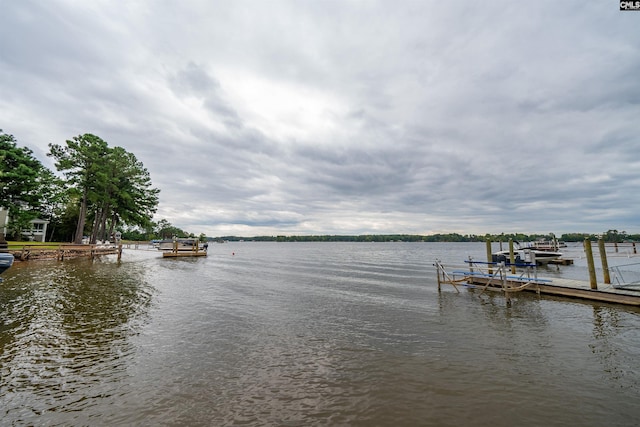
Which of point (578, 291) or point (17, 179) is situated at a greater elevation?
point (17, 179)

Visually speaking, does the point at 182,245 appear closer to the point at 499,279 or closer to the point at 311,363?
the point at 499,279

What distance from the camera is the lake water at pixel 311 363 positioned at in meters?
5.33

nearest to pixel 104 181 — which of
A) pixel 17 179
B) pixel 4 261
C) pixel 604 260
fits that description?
pixel 17 179

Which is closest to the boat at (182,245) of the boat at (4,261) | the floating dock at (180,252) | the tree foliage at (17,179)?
the floating dock at (180,252)

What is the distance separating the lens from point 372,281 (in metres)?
23.6

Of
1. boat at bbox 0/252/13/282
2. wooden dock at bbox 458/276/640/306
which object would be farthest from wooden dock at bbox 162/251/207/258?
wooden dock at bbox 458/276/640/306

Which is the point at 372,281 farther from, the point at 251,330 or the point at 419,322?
the point at 251,330

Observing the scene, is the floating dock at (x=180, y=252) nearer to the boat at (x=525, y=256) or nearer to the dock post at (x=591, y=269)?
the boat at (x=525, y=256)

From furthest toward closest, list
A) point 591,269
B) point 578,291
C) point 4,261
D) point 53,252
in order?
point 53,252 < point 591,269 < point 578,291 < point 4,261

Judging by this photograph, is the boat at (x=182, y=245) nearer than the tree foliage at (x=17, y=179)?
No

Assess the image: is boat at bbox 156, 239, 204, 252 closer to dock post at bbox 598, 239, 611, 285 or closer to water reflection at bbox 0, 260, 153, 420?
water reflection at bbox 0, 260, 153, 420

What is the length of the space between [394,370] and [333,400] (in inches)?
85.1

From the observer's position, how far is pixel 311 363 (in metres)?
7.57

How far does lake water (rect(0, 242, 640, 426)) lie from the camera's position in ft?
17.5
